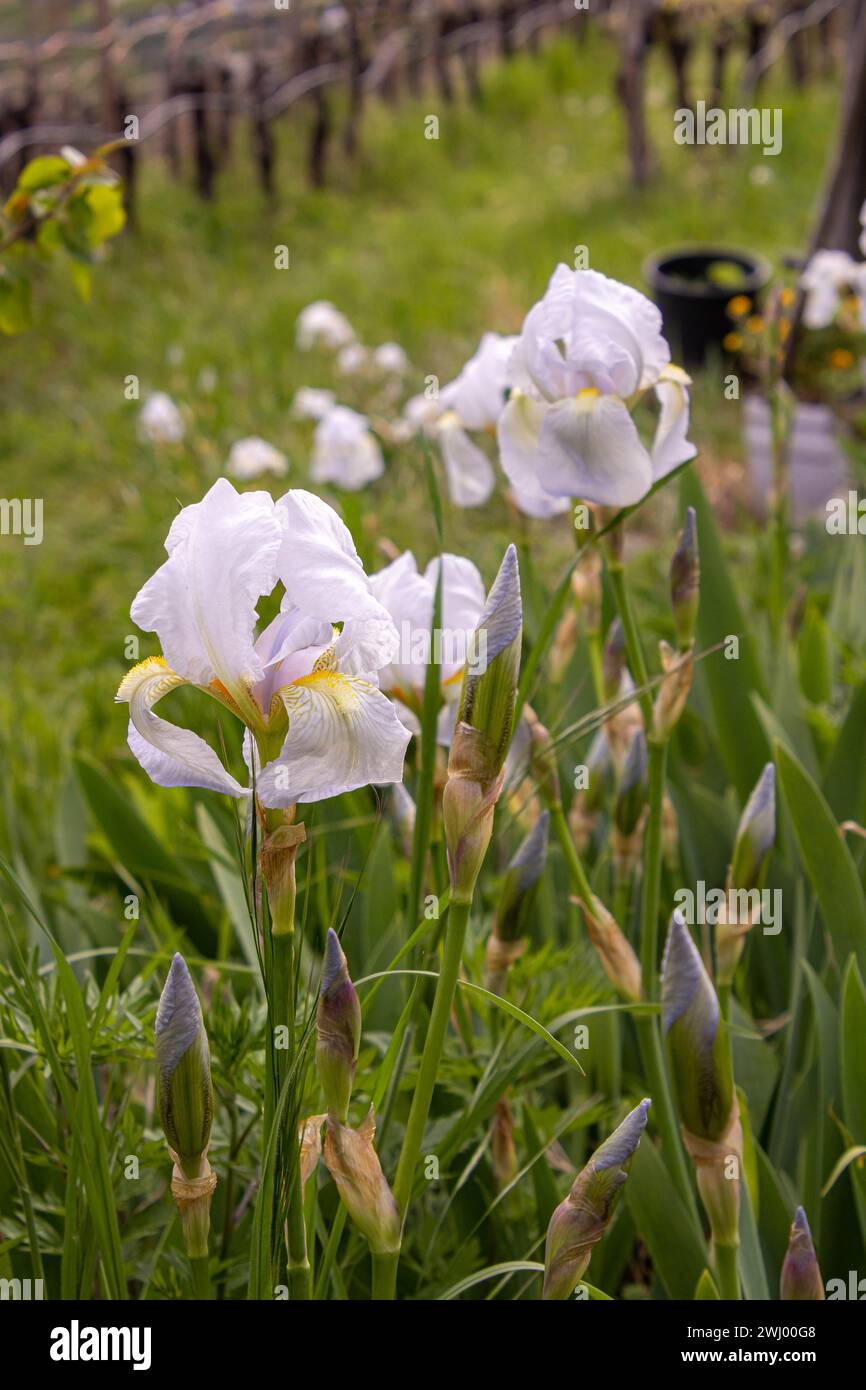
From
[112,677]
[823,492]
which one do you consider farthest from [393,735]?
[823,492]

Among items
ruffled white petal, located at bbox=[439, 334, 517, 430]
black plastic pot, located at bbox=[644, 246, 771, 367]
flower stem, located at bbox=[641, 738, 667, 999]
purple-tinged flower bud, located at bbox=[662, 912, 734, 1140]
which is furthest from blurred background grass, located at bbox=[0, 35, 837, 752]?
purple-tinged flower bud, located at bbox=[662, 912, 734, 1140]

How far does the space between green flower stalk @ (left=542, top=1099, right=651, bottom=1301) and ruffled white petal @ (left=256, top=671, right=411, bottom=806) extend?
0.24 m

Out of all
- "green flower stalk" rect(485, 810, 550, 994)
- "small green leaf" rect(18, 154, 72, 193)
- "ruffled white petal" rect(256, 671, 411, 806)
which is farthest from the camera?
"small green leaf" rect(18, 154, 72, 193)

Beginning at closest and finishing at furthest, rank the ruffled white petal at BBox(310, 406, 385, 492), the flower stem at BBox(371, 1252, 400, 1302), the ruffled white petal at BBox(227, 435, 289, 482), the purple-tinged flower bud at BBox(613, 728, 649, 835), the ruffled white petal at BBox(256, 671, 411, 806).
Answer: the ruffled white petal at BBox(256, 671, 411, 806), the flower stem at BBox(371, 1252, 400, 1302), the purple-tinged flower bud at BBox(613, 728, 649, 835), the ruffled white petal at BBox(227, 435, 289, 482), the ruffled white petal at BBox(310, 406, 385, 492)

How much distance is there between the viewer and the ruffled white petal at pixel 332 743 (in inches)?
25.5

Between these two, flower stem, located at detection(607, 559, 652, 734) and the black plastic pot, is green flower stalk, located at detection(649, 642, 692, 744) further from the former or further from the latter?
the black plastic pot

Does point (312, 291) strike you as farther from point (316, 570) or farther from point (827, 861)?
point (316, 570)

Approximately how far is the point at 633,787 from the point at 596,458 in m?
0.33

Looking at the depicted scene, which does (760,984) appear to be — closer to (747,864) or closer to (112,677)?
(747,864)

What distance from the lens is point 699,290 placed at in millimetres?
4520

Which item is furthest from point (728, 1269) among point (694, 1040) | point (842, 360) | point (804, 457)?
point (804, 457)

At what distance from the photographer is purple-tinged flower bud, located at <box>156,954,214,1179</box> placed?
0.70 meters

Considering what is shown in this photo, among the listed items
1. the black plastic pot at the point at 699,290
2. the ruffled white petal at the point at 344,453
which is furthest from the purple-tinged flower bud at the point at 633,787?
the black plastic pot at the point at 699,290

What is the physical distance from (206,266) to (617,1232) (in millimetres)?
5463
